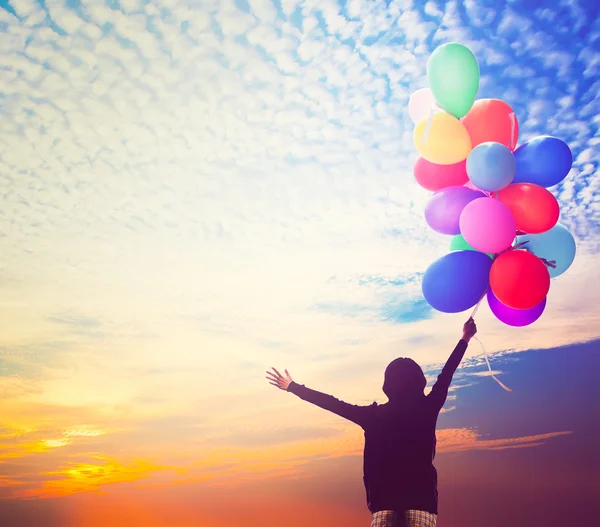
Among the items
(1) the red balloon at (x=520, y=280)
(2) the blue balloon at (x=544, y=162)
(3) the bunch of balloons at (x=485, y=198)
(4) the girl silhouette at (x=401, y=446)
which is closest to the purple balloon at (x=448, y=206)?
(3) the bunch of balloons at (x=485, y=198)

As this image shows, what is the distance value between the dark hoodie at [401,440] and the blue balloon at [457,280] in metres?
1.06

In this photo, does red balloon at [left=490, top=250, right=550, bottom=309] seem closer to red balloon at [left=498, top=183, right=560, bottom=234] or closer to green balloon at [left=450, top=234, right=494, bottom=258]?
red balloon at [left=498, top=183, right=560, bottom=234]

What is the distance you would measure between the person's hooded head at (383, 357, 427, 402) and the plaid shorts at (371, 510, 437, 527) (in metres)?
0.71

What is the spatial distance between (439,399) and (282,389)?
120 centimetres

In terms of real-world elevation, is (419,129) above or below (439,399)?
above

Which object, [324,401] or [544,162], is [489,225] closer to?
[544,162]

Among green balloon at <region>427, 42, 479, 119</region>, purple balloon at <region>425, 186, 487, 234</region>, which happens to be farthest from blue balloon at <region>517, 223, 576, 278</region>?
green balloon at <region>427, 42, 479, 119</region>

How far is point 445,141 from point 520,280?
141 cm

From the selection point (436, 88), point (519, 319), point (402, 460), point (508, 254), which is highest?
point (436, 88)

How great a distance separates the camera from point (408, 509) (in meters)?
3.31

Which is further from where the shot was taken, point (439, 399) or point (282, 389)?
point (282, 389)

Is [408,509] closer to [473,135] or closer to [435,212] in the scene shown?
[435,212]

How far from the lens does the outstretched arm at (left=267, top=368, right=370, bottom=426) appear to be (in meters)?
3.68

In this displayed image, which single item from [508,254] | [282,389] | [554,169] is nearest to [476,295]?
[508,254]
